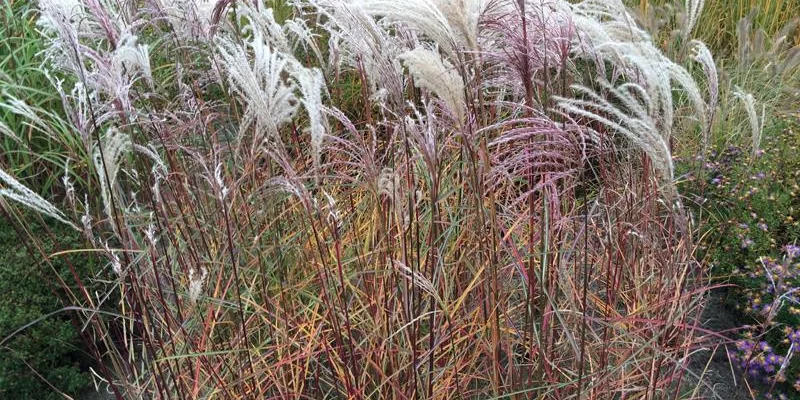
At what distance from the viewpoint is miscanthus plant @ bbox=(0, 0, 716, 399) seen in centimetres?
→ 153

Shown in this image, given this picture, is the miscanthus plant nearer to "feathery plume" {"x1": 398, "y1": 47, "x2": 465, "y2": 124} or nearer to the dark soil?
"feathery plume" {"x1": 398, "y1": 47, "x2": 465, "y2": 124}

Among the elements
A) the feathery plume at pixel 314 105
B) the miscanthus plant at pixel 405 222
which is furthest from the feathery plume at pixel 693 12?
the feathery plume at pixel 314 105

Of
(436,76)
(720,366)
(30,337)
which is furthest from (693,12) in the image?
(30,337)

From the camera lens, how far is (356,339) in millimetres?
2223

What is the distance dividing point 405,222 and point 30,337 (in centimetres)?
163

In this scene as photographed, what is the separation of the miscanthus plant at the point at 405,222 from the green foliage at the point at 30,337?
0.54 m

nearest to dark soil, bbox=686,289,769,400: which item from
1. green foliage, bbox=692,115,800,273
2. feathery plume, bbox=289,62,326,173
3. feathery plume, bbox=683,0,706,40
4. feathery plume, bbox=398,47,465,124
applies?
green foliage, bbox=692,115,800,273

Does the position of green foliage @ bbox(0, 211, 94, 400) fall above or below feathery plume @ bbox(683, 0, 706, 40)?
below

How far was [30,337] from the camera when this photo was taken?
9.19ft

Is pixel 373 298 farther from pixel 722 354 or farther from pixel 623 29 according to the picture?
pixel 722 354

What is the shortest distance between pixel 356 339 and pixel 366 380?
140 millimetres

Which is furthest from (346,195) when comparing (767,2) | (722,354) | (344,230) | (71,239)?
(767,2)

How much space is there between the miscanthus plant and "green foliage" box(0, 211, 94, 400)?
536 mm

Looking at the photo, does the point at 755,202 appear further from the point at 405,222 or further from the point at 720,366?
the point at 405,222
